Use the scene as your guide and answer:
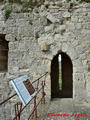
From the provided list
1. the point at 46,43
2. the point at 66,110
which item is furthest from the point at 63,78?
the point at 66,110

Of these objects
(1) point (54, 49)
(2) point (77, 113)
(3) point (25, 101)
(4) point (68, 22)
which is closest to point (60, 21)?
(4) point (68, 22)

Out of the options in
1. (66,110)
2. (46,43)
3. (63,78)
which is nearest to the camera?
(66,110)

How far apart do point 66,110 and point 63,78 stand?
4.19 meters

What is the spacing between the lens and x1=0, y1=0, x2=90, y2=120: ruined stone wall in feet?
15.3

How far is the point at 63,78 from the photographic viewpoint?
8.02 metres

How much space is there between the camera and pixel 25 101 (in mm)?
2150

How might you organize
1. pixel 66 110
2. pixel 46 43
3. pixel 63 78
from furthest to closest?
pixel 63 78, pixel 46 43, pixel 66 110

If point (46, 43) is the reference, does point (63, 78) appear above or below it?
below

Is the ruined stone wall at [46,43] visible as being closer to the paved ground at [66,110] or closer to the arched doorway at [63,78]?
the paved ground at [66,110]

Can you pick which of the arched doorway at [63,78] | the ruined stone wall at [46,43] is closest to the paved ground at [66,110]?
the ruined stone wall at [46,43]

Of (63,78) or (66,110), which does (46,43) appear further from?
(63,78)

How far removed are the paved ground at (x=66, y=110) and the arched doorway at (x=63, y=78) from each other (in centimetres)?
313

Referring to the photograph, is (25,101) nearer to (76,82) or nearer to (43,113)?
(43,113)

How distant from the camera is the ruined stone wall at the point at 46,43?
4.68 meters
